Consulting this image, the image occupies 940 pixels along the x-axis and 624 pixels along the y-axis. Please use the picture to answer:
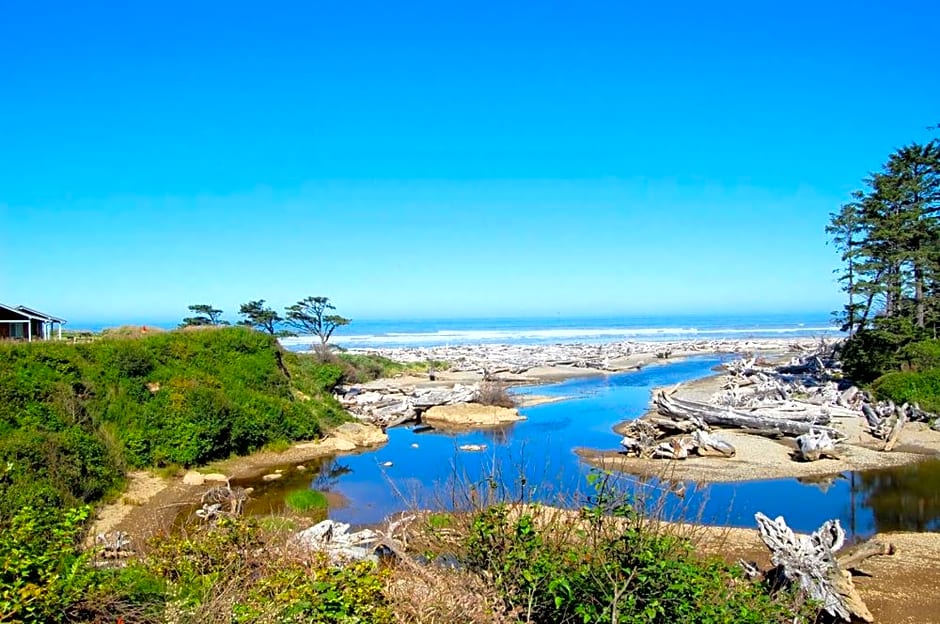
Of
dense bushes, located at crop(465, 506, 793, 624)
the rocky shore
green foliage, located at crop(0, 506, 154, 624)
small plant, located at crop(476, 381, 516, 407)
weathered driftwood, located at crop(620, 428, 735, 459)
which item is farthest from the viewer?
small plant, located at crop(476, 381, 516, 407)

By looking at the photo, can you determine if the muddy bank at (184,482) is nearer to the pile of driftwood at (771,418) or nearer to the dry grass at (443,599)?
the dry grass at (443,599)

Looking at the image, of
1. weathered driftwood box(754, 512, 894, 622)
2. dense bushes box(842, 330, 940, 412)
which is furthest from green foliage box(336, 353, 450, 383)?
weathered driftwood box(754, 512, 894, 622)

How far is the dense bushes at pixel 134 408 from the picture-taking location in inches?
648

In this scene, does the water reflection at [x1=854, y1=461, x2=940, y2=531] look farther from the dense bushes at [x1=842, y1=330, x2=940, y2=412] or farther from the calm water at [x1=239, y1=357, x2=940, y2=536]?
the dense bushes at [x1=842, y1=330, x2=940, y2=412]

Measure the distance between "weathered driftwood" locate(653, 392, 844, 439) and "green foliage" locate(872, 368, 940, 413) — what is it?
16.7 feet

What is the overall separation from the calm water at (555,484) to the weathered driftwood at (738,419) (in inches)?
105

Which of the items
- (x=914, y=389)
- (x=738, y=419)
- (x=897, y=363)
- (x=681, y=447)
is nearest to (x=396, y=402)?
(x=681, y=447)

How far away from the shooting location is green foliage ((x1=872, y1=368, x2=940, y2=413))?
87.6ft

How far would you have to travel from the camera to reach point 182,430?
2161cm

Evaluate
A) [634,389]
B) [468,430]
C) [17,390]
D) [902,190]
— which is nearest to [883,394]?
[902,190]

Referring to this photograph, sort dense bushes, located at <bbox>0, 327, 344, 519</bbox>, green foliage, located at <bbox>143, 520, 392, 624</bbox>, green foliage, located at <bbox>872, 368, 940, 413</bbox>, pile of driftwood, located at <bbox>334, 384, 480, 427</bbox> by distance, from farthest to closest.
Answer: pile of driftwood, located at <bbox>334, 384, 480, 427</bbox>
green foliage, located at <bbox>872, 368, 940, 413</bbox>
dense bushes, located at <bbox>0, 327, 344, 519</bbox>
green foliage, located at <bbox>143, 520, 392, 624</bbox>

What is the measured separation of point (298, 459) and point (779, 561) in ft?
58.0

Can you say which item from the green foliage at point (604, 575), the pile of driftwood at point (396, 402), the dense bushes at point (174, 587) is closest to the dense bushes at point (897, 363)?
the pile of driftwood at point (396, 402)

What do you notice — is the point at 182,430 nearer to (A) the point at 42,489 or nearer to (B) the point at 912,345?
(A) the point at 42,489
